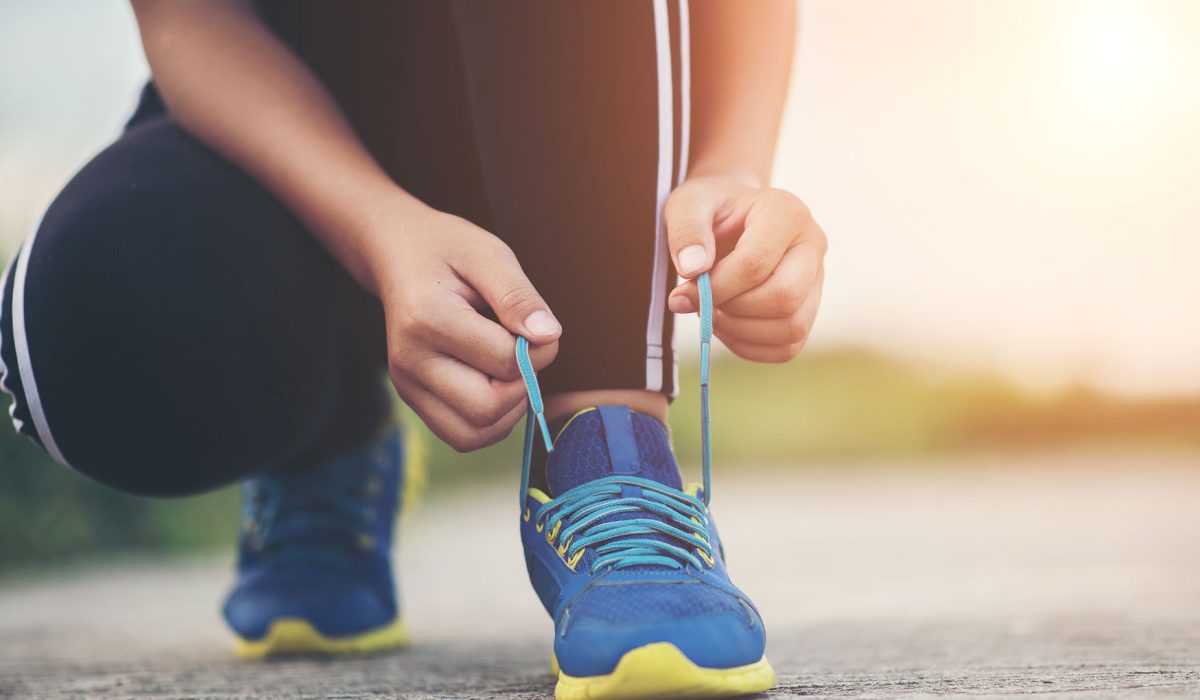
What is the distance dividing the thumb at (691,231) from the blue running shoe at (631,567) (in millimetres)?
18

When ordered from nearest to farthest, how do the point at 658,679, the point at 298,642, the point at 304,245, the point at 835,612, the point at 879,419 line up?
the point at 658,679
the point at 304,245
the point at 298,642
the point at 835,612
the point at 879,419

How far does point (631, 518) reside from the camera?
2.52 feet

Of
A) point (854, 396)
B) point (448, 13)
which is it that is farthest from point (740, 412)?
point (448, 13)

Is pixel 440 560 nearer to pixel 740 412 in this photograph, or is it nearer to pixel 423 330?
pixel 423 330

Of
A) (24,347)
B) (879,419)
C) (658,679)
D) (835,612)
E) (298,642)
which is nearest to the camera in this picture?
(658,679)

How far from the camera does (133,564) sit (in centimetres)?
276

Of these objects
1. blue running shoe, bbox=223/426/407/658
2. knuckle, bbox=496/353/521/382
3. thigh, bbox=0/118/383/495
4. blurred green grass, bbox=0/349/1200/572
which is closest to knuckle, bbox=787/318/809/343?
knuckle, bbox=496/353/521/382

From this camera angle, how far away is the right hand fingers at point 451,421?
75 centimetres

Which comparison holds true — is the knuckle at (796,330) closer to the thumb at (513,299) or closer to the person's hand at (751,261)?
the person's hand at (751,261)

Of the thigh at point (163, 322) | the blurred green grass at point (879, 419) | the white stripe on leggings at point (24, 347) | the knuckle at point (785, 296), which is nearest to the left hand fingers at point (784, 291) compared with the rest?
the knuckle at point (785, 296)

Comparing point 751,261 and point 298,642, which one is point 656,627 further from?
point 298,642

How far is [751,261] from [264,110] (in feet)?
1.47

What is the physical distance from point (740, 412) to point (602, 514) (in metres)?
6.22

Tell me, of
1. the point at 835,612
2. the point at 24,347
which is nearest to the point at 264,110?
the point at 24,347
